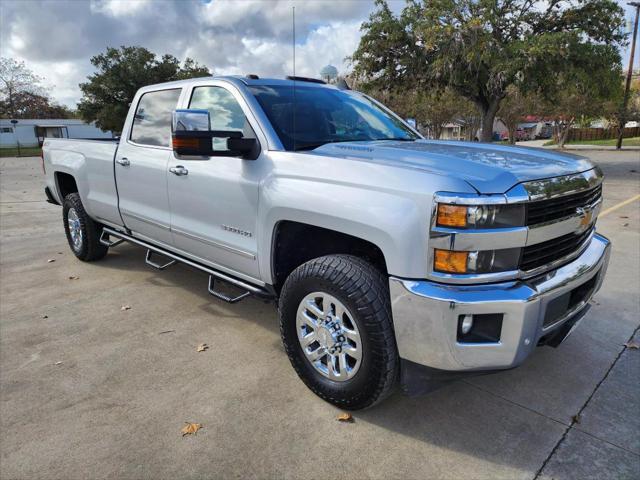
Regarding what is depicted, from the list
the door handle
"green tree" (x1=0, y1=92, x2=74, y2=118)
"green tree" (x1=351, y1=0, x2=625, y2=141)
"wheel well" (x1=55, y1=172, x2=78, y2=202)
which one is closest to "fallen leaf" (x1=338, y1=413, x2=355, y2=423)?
the door handle

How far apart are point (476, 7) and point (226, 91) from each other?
13.6 meters

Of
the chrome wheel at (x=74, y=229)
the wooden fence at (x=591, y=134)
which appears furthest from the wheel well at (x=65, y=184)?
the wooden fence at (x=591, y=134)

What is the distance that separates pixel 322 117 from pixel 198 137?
1.09 meters

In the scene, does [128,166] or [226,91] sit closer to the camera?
[226,91]

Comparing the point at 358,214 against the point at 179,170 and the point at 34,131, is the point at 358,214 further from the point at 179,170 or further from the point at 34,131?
the point at 34,131

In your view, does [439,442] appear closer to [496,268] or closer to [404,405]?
[404,405]

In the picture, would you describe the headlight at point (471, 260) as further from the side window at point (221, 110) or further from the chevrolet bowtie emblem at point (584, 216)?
the side window at point (221, 110)

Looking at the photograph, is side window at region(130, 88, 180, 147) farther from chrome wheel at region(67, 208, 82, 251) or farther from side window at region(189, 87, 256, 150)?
chrome wheel at region(67, 208, 82, 251)

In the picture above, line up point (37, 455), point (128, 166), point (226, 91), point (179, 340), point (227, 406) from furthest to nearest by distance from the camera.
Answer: point (128, 166) < point (179, 340) < point (226, 91) < point (227, 406) < point (37, 455)

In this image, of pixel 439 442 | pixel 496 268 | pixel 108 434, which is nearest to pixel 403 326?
pixel 496 268

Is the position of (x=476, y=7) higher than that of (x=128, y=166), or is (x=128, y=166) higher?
(x=476, y=7)

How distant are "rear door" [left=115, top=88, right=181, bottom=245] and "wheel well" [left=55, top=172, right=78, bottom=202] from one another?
5.53 ft

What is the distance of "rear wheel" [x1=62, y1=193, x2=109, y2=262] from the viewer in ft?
17.5

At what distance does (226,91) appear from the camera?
339 cm
